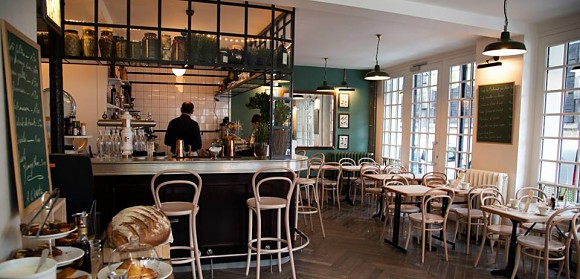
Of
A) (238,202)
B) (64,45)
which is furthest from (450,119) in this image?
(64,45)

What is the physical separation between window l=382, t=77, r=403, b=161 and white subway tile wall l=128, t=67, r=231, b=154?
12.2ft

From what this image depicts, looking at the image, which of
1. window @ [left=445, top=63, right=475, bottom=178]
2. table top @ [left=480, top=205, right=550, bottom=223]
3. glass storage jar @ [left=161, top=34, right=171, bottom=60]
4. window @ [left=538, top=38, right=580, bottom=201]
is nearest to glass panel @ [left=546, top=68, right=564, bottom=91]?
window @ [left=538, top=38, right=580, bottom=201]

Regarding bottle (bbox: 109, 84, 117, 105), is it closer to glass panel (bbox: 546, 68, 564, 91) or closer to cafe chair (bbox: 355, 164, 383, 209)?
cafe chair (bbox: 355, 164, 383, 209)

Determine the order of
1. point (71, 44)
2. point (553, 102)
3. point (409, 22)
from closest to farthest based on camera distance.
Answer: point (71, 44)
point (409, 22)
point (553, 102)

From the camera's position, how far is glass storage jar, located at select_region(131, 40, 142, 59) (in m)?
3.56

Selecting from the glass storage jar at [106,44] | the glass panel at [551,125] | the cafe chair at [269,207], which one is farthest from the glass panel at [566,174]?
the glass storage jar at [106,44]

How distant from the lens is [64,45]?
3.38 metres

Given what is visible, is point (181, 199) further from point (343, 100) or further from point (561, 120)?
point (343, 100)

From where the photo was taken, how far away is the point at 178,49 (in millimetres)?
3688

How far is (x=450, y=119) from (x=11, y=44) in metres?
6.63

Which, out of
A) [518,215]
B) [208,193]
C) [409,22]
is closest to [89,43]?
[208,193]

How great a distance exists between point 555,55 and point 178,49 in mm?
4687

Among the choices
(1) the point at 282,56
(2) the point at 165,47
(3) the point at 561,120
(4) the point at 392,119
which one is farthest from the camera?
(4) the point at 392,119

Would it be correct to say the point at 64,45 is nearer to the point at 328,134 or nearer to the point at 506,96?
the point at 506,96
